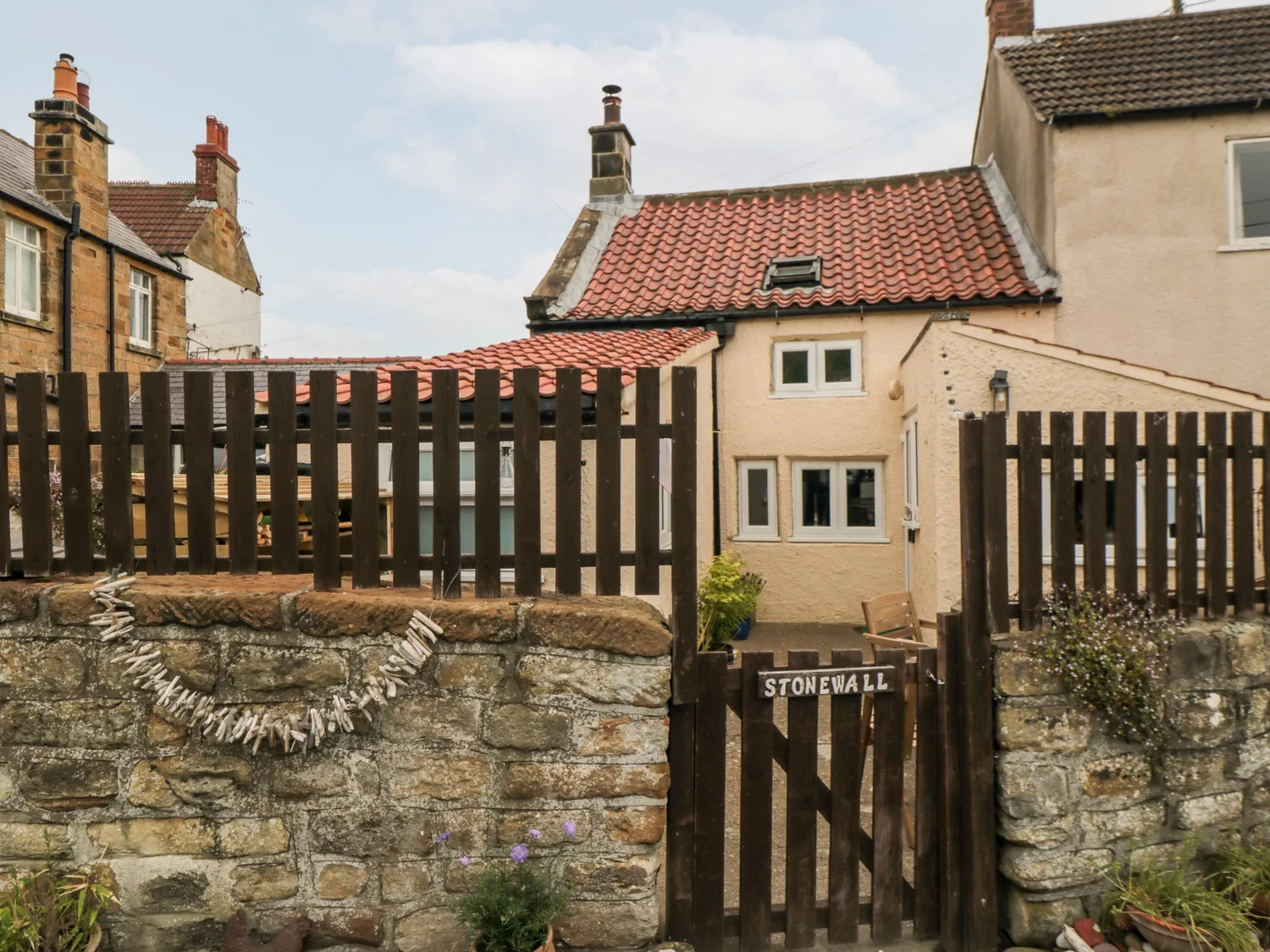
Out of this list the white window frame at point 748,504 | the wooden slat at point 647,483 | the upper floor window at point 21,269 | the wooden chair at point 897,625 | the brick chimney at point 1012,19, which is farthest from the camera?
the upper floor window at point 21,269

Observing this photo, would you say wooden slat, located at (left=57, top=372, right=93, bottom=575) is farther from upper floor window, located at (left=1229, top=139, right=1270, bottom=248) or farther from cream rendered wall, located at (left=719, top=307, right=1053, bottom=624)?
upper floor window, located at (left=1229, top=139, right=1270, bottom=248)

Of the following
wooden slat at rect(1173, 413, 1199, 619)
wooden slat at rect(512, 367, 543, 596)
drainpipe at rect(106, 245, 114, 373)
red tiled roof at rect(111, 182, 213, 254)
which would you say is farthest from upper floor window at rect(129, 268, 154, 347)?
wooden slat at rect(1173, 413, 1199, 619)

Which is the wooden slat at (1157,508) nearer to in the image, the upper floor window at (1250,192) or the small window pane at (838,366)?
the small window pane at (838,366)

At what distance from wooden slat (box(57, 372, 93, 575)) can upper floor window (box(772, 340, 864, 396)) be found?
958cm

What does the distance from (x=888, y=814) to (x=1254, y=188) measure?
1056cm

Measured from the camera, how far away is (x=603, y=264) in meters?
13.3

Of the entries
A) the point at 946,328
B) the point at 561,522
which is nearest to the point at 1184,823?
the point at 561,522

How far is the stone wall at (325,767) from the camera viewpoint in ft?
10.0

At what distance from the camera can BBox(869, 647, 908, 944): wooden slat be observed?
353cm

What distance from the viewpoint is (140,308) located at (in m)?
17.0

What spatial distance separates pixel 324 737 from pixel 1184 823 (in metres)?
3.58

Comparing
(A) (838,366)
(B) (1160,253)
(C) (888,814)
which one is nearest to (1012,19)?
(B) (1160,253)

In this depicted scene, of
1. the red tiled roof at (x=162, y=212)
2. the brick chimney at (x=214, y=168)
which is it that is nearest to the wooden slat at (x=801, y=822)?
the red tiled roof at (x=162, y=212)

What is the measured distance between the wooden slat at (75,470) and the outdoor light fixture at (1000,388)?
7248mm
